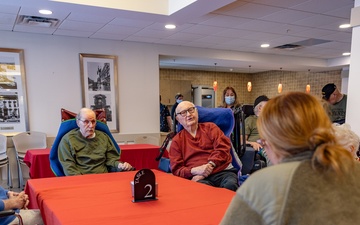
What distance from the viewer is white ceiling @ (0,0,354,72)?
132 inches

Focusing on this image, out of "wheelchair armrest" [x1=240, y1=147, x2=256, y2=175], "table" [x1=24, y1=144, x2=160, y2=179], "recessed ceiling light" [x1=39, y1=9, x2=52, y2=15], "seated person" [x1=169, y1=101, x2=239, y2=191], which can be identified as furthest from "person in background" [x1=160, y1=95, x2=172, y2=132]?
"seated person" [x1=169, y1=101, x2=239, y2=191]

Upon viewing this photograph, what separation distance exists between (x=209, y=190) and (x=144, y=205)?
0.45 metres

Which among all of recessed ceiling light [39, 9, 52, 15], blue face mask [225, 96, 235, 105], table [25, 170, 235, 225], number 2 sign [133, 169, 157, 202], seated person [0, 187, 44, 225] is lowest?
seated person [0, 187, 44, 225]

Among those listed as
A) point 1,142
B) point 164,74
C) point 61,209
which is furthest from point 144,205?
point 164,74

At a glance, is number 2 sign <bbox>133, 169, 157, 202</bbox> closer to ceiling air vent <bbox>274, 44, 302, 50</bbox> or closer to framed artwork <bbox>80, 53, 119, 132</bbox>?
framed artwork <bbox>80, 53, 119, 132</bbox>

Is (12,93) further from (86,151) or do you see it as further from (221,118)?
(221,118)

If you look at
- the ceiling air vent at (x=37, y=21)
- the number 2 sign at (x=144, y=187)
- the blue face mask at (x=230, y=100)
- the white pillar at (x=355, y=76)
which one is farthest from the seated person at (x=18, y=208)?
the blue face mask at (x=230, y=100)

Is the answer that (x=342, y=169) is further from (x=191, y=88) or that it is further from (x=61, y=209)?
(x=191, y=88)

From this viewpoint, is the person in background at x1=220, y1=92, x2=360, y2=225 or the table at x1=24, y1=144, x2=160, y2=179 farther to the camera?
the table at x1=24, y1=144, x2=160, y2=179

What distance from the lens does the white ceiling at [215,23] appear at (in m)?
3.37

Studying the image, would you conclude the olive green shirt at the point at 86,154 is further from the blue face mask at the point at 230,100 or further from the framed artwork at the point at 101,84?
the framed artwork at the point at 101,84

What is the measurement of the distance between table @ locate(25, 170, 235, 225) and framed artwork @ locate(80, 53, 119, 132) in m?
3.29

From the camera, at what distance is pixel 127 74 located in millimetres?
5488

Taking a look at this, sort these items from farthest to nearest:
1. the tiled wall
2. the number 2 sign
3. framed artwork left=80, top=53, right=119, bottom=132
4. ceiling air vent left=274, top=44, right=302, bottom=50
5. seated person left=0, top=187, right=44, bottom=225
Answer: the tiled wall → ceiling air vent left=274, top=44, right=302, bottom=50 → framed artwork left=80, top=53, right=119, bottom=132 → seated person left=0, top=187, right=44, bottom=225 → the number 2 sign
